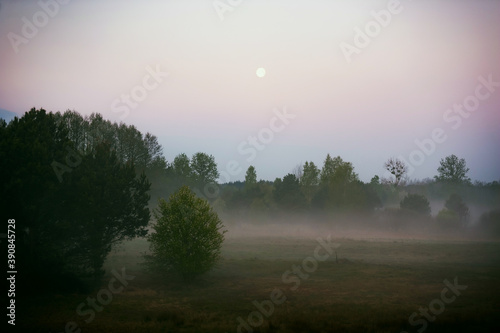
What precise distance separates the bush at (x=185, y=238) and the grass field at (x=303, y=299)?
2107 mm

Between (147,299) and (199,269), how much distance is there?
23.3 ft

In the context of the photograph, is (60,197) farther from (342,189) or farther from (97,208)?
(342,189)

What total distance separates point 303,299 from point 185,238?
14571 millimetres

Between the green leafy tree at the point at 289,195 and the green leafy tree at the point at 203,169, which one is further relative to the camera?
the green leafy tree at the point at 203,169

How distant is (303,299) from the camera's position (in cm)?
2898

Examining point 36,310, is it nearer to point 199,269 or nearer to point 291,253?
point 199,269

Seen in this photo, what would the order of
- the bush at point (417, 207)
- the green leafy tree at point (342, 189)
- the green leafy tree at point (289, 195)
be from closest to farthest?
the bush at point (417, 207) < the green leafy tree at point (342, 189) < the green leafy tree at point (289, 195)

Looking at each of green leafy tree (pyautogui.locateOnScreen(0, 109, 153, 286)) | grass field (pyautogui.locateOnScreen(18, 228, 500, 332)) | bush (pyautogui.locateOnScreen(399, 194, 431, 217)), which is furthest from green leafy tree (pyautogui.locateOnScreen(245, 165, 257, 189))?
green leafy tree (pyautogui.locateOnScreen(0, 109, 153, 286))

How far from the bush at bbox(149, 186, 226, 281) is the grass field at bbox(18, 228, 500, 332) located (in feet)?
6.91

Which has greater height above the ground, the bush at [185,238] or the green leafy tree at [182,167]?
the green leafy tree at [182,167]

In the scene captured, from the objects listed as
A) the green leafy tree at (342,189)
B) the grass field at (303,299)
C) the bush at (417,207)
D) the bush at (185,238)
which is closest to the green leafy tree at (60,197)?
the bush at (185,238)

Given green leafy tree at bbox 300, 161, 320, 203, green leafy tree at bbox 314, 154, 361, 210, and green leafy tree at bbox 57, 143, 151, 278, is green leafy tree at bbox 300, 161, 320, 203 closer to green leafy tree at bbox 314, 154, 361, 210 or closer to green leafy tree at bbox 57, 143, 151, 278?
green leafy tree at bbox 314, 154, 361, 210

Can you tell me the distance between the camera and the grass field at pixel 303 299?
21708 millimetres

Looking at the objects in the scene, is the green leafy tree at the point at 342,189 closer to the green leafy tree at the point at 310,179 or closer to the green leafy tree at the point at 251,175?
the green leafy tree at the point at 310,179
